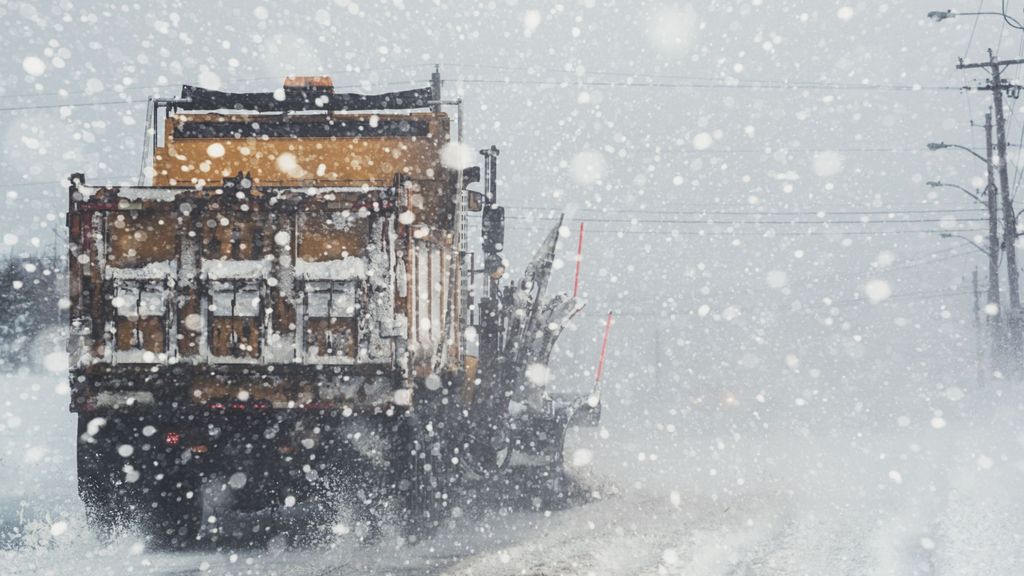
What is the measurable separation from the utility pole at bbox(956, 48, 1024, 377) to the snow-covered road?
1014 centimetres

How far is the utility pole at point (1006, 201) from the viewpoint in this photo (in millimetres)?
25500

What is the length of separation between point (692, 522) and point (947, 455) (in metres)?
11.7

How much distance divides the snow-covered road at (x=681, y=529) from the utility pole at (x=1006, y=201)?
10141mm

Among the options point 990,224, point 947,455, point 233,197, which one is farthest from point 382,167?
point 990,224

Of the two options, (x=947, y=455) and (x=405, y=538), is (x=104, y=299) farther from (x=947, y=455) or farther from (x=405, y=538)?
(x=947, y=455)

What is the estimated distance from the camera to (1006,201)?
25703 mm

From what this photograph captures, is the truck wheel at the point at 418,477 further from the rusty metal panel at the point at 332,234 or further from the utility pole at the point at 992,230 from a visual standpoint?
the utility pole at the point at 992,230

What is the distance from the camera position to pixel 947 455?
60.9ft

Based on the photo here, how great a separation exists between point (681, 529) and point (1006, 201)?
69.5 feet

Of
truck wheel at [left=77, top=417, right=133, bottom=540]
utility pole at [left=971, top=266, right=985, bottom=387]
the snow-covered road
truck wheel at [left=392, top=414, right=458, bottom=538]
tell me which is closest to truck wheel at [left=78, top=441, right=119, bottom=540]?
truck wheel at [left=77, top=417, right=133, bottom=540]

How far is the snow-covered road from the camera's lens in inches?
266

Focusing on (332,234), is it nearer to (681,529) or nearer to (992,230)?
(681,529)

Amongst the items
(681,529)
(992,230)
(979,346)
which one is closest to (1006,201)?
(992,230)

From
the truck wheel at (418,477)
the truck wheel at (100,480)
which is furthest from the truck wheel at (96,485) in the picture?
the truck wheel at (418,477)
